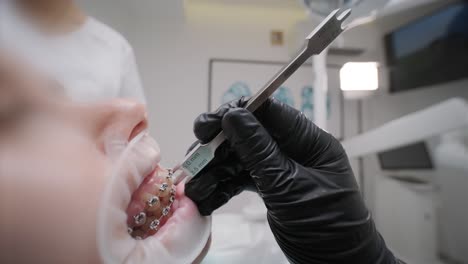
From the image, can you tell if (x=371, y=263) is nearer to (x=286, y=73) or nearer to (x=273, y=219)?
(x=273, y=219)

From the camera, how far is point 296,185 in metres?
0.48

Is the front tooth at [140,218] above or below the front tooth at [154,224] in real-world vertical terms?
above

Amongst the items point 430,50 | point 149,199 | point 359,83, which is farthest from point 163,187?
point 430,50

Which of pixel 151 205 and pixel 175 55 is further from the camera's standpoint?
pixel 175 55

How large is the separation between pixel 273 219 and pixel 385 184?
137 cm

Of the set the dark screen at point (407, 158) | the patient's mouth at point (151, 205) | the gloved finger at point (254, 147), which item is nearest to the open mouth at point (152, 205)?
the patient's mouth at point (151, 205)

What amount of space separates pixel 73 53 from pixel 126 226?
240 millimetres

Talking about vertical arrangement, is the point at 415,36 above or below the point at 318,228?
above

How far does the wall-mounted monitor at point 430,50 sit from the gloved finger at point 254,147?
4.56 feet

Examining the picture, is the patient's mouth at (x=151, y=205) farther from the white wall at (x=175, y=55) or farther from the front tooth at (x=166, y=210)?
the white wall at (x=175, y=55)

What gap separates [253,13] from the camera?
1.18 meters

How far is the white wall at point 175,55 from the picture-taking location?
0.78 meters

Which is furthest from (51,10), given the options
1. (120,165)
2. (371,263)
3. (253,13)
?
(253,13)

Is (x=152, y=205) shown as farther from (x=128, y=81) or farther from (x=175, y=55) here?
(x=175, y=55)
